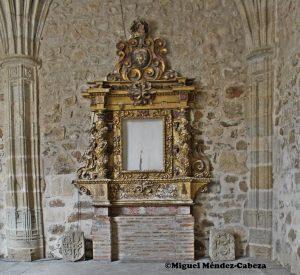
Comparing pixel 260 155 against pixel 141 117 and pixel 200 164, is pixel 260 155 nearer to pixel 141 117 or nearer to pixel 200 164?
pixel 200 164

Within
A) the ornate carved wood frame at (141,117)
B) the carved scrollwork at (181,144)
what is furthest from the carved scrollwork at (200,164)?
the carved scrollwork at (181,144)

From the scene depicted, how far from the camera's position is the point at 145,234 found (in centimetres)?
400

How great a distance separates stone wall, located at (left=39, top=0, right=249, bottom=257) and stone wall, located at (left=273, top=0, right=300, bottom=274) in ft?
1.49

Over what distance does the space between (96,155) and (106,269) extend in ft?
4.61

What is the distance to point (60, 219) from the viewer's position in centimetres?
415

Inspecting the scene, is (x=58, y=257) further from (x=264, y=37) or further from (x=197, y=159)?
(x=264, y=37)

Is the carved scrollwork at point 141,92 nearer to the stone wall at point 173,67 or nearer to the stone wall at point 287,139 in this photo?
the stone wall at point 173,67

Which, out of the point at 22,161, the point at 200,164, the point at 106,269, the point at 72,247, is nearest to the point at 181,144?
the point at 200,164

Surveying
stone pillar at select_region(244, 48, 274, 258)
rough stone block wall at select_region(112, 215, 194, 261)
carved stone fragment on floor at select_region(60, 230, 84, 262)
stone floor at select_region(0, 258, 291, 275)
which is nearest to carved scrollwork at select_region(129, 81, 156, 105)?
stone pillar at select_region(244, 48, 274, 258)

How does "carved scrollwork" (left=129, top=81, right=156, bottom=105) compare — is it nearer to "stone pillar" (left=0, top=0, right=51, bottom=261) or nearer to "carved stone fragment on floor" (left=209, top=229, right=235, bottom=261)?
"stone pillar" (left=0, top=0, right=51, bottom=261)

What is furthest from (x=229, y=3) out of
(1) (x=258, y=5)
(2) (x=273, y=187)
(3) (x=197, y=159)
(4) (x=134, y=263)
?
Answer: (4) (x=134, y=263)

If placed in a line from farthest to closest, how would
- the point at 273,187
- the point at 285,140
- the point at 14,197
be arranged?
the point at 14,197 → the point at 273,187 → the point at 285,140

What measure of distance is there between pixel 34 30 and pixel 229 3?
2.66 m

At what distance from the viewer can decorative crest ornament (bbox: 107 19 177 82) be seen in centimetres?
410
